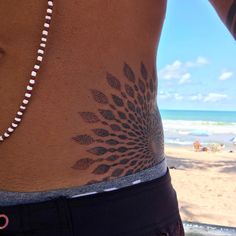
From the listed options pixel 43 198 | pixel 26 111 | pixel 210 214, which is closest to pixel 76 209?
pixel 43 198

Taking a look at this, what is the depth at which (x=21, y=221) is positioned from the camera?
1.85ft

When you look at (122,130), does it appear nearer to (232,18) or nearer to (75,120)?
(75,120)

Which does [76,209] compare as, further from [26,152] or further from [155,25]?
[155,25]

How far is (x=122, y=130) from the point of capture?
659 mm

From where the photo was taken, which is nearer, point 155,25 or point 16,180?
point 16,180

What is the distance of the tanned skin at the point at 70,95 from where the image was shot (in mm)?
612

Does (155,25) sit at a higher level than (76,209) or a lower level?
higher

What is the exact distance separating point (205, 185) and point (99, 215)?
20.9 ft

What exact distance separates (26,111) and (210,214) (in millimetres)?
4698

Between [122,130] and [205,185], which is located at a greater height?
[122,130]

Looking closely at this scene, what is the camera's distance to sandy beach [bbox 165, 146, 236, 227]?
4969mm

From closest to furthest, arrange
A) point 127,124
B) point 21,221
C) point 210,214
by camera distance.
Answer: point 21,221 < point 127,124 < point 210,214

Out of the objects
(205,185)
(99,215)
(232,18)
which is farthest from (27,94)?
(205,185)

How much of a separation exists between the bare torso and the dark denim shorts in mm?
34
